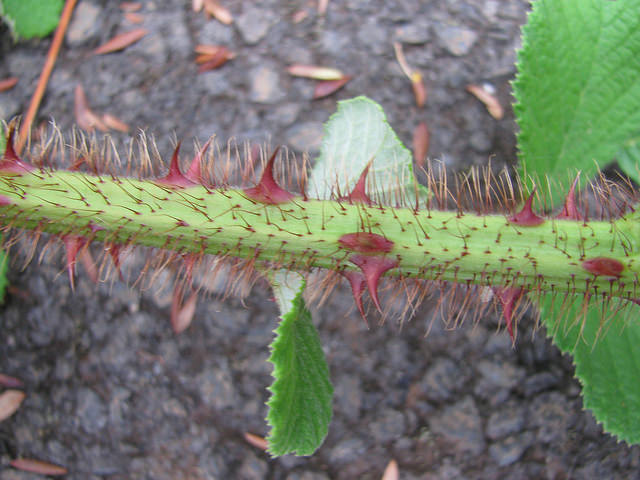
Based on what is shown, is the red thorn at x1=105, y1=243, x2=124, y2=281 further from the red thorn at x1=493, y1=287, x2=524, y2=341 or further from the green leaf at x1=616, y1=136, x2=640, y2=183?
the green leaf at x1=616, y1=136, x2=640, y2=183

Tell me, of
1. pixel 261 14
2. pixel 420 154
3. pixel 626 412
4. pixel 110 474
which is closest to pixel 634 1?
pixel 420 154

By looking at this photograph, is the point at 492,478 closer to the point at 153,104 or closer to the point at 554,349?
the point at 554,349

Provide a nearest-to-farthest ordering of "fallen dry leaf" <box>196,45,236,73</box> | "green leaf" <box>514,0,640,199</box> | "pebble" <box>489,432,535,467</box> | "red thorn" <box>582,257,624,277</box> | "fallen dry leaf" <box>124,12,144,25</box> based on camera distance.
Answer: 1. "red thorn" <box>582,257,624,277</box>
2. "green leaf" <box>514,0,640,199</box>
3. "pebble" <box>489,432,535,467</box>
4. "fallen dry leaf" <box>196,45,236,73</box>
5. "fallen dry leaf" <box>124,12,144,25</box>

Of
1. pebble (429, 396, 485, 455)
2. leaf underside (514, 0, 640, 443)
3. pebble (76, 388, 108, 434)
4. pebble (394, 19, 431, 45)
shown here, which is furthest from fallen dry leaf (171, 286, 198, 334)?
pebble (394, 19, 431, 45)

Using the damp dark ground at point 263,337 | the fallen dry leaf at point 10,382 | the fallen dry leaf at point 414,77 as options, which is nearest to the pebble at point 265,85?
the damp dark ground at point 263,337

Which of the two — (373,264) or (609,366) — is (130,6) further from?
(609,366)

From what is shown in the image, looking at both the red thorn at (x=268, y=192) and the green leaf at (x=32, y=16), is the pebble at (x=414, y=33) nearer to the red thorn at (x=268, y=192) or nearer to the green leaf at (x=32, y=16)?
the red thorn at (x=268, y=192)
